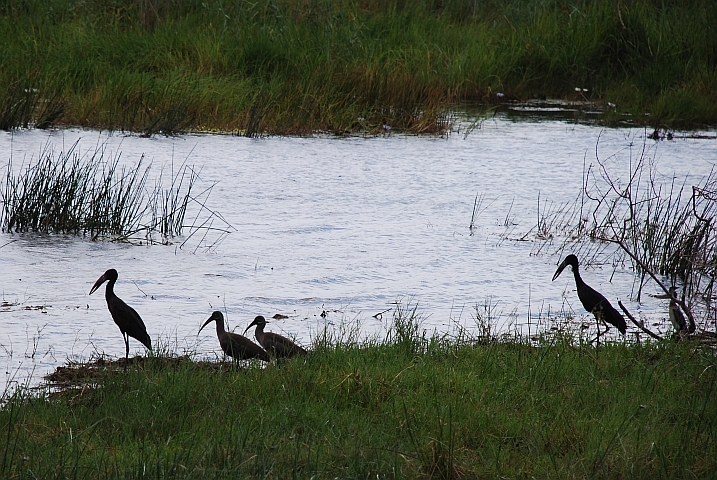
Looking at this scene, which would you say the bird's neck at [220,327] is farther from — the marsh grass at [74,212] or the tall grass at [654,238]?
the marsh grass at [74,212]

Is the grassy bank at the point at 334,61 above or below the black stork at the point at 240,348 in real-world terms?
above

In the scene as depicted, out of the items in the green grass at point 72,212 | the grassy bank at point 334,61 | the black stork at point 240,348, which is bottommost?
the black stork at point 240,348

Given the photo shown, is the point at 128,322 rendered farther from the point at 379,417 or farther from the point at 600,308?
the point at 600,308

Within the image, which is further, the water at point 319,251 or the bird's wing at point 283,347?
the water at point 319,251

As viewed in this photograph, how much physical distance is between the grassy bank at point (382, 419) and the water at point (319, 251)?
85 centimetres

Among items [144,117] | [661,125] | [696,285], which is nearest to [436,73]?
[661,125]

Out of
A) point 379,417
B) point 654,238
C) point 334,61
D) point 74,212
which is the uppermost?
point 334,61

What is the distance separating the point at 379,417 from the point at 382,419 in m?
0.04

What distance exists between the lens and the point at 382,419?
4191 millimetres

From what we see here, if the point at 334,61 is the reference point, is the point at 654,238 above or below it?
below

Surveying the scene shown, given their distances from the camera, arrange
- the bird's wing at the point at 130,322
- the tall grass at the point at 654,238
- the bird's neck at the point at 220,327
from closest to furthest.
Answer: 1. the bird's wing at the point at 130,322
2. the bird's neck at the point at 220,327
3. the tall grass at the point at 654,238

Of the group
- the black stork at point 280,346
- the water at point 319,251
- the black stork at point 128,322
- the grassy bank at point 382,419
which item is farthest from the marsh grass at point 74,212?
the grassy bank at point 382,419

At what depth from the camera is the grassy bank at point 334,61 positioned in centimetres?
1250

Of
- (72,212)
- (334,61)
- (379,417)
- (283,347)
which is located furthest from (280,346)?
(334,61)
